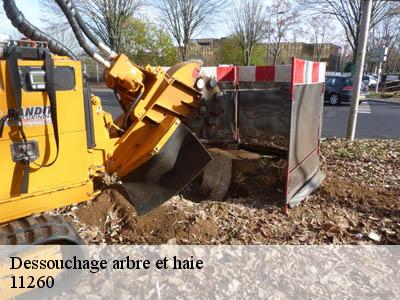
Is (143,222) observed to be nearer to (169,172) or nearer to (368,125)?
(169,172)

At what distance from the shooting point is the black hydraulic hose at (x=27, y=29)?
281 centimetres

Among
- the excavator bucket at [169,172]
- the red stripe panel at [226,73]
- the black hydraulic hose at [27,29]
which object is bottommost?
the excavator bucket at [169,172]

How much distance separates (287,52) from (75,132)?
162 ft

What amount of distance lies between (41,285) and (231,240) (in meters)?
1.84

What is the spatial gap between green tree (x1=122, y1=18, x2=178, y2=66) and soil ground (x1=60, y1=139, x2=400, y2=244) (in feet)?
114

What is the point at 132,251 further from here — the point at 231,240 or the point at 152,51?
the point at 152,51

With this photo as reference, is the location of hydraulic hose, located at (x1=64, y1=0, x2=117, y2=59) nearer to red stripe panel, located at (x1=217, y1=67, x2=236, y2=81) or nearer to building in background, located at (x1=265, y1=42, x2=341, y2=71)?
red stripe panel, located at (x1=217, y1=67, x2=236, y2=81)

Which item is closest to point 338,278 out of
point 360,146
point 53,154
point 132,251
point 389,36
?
point 132,251

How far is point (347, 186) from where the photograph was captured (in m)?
5.14

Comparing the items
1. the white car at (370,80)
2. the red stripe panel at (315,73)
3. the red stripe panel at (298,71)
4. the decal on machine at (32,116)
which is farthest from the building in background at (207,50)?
the decal on machine at (32,116)

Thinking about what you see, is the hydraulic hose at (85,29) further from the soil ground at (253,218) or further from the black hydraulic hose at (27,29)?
the soil ground at (253,218)

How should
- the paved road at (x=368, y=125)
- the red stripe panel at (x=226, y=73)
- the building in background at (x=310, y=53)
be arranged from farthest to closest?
1. the building in background at (x=310, y=53)
2. the paved road at (x=368, y=125)
3. the red stripe panel at (x=226, y=73)

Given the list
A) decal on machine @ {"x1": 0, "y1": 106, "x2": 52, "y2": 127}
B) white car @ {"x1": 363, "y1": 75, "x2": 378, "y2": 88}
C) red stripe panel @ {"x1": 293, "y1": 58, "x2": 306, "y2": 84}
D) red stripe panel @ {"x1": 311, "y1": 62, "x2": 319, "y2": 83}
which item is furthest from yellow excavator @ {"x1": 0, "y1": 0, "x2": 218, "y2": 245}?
white car @ {"x1": 363, "y1": 75, "x2": 378, "y2": 88}

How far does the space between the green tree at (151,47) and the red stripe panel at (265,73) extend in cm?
3363
